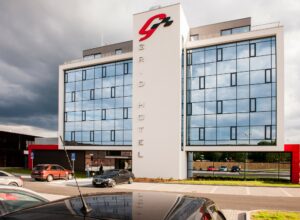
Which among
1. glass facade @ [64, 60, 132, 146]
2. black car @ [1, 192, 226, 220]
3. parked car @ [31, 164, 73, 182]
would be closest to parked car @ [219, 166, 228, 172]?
glass facade @ [64, 60, 132, 146]

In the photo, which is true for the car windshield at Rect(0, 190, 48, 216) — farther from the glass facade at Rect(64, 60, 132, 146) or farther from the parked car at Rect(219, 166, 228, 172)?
the parked car at Rect(219, 166, 228, 172)

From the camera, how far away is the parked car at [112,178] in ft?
75.0

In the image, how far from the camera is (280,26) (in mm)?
27766

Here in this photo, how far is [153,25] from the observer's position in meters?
31.5

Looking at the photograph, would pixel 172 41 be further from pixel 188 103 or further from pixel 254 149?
pixel 254 149

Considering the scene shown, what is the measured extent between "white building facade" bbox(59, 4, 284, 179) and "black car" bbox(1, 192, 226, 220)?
26285mm

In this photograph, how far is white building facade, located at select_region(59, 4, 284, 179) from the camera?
90.5 feet

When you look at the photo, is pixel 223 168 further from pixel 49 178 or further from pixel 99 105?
pixel 49 178

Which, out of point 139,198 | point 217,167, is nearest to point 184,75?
point 217,167

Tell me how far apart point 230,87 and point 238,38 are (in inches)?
198

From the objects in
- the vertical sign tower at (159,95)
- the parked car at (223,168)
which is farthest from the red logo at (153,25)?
the parked car at (223,168)

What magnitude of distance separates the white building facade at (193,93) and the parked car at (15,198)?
23.9 meters

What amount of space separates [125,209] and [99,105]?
3498 centimetres

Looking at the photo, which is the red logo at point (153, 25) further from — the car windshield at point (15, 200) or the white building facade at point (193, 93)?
the car windshield at point (15, 200)
